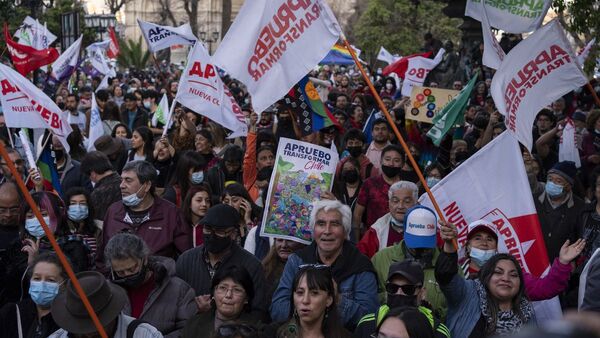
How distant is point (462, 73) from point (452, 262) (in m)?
17.4

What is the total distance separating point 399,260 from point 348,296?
16.1 inches

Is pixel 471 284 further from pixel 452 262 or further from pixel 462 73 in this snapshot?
pixel 462 73

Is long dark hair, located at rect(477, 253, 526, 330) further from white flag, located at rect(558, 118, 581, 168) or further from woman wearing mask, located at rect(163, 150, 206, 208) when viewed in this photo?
white flag, located at rect(558, 118, 581, 168)

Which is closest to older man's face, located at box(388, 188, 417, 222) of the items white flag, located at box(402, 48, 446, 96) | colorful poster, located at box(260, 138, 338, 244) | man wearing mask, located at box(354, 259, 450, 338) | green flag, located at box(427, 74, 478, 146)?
colorful poster, located at box(260, 138, 338, 244)

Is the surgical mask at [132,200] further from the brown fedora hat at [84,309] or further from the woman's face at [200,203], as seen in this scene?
the brown fedora hat at [84,309]

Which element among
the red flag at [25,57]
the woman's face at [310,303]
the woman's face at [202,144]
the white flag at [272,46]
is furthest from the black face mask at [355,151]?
the red flag at [25,57]

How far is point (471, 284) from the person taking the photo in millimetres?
5418

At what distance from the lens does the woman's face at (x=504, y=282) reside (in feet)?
17.5

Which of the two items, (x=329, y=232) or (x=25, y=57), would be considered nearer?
(x=329, y=232)

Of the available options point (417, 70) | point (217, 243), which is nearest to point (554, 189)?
point (217, 243)

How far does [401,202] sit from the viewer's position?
23.2 feet

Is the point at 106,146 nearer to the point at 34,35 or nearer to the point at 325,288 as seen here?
the point at 325,288

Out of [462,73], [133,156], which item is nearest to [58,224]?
[133,156]

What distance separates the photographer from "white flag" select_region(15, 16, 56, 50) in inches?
737
